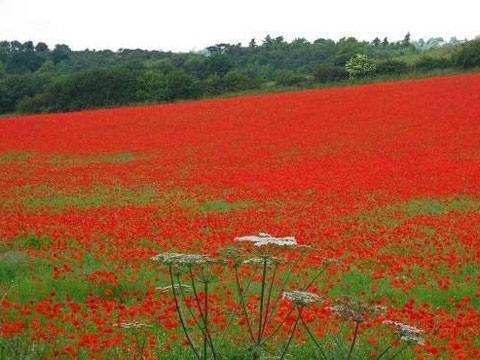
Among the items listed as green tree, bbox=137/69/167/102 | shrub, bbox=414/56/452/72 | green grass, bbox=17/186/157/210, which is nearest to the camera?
green grass, bbox=17/186/157/210

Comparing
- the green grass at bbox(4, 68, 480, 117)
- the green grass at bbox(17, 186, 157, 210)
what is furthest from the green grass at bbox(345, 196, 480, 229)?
the green grass at bbox(4, 68, 480, 117)

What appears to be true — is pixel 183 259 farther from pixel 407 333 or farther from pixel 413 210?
pixel 413 210

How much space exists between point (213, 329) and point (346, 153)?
18859 mm

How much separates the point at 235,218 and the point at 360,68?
200ft

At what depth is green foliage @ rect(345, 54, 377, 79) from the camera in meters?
69.5

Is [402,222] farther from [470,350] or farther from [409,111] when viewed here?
[409,111]

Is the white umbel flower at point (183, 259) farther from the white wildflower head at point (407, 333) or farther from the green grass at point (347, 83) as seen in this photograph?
the green grass at point (347, 83)

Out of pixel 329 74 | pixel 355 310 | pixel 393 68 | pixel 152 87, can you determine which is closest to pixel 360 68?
pixel 329 74

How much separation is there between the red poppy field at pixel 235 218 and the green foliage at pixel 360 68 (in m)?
32.0

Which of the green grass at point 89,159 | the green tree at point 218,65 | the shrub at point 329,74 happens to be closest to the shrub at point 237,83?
the shrub at point 329,74

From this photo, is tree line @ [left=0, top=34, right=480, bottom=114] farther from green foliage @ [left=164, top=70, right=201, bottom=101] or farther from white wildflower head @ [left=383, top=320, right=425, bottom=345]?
white wildflower head @ [left=383, top=320, right=425, bottom=345]

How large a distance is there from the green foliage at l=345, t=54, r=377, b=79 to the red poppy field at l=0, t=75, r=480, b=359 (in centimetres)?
3200

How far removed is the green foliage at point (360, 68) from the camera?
228 feet

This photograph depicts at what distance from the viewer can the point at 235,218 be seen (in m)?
14.9
